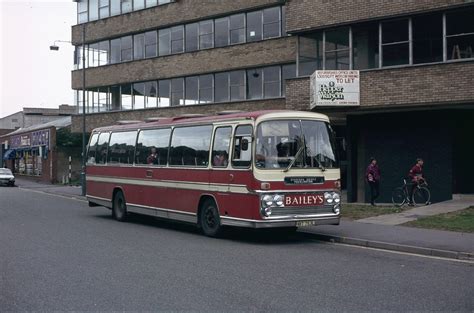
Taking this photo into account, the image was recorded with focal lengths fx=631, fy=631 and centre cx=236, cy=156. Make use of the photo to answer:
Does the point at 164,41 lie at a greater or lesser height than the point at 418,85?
greater

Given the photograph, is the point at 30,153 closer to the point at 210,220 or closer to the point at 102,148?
the point at 102,148

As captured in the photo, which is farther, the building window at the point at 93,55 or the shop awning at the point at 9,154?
the shop awning at the point at 9,154

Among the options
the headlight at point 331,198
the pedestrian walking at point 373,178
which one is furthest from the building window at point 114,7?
the headlight at point 331,198

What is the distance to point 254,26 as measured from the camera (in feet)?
98.1

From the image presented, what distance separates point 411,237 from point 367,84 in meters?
8.57

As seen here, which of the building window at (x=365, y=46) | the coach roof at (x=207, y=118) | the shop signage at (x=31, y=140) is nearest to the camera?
the coach roof at (x=207, y=118)

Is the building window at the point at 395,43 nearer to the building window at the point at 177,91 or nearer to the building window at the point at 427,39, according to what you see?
the building window at the point at 427,39

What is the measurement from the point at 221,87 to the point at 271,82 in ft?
11.1

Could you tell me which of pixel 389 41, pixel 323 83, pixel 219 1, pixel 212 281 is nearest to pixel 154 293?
pixel 212 281

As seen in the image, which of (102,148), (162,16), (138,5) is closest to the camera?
(102,148)

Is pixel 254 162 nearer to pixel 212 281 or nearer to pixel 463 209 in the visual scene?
pixel 212 281

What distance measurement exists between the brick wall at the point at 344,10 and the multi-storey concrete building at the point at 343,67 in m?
0.03

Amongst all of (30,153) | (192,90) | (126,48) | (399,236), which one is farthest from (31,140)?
A: (399,236)

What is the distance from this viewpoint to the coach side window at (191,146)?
15.1 meters
